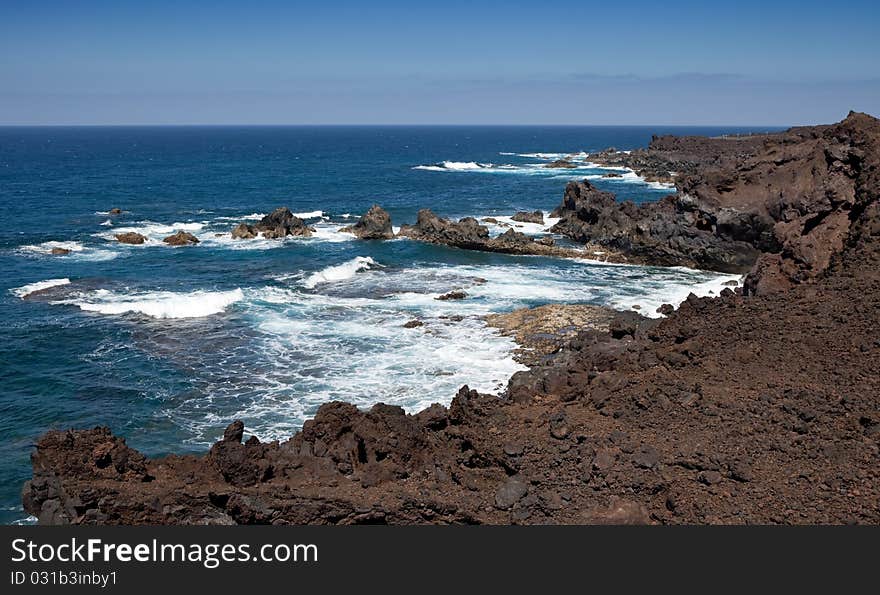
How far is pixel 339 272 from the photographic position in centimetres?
4834

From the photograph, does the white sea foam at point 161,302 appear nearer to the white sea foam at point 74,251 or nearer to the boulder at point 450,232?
the white sea foam at point 74,251

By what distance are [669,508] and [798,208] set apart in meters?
28.2

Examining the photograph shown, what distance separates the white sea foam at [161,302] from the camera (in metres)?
38.2

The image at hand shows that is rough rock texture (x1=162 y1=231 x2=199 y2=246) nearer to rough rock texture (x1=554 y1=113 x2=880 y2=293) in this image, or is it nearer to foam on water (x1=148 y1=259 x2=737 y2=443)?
foam on water (x1=148 y1=259 x2=737 y2=443)

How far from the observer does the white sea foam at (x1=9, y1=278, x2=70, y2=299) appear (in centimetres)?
4208

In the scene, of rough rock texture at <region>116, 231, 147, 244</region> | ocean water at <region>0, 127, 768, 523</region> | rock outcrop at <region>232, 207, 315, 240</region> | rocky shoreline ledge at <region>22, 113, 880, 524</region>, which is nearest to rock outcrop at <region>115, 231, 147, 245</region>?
rough rock texture at <region>116, 231, 147, 244</region>

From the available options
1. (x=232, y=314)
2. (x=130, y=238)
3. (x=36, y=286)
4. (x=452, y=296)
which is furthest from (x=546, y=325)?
(x=130, y=238)

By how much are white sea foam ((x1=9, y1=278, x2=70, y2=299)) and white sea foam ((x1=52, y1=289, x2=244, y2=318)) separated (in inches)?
128

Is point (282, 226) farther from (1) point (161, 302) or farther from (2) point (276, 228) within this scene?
(1) point (161, 302)

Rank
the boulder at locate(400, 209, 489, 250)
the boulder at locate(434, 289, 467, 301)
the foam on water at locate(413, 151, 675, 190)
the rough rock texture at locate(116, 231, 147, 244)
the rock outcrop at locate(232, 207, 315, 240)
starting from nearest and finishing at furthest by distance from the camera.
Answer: the boulder at locate(434, 289, 467, 301) < the boulder at locate(400, 209, 489, 250) < the rough rock texture at locate(116, 231, 147, 244) < the rock outcrop at locate(232, 207, 315, 240) < the foam on water at locate(413, 151, 675, 190)

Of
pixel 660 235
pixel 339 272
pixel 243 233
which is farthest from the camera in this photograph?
pixel 243 233

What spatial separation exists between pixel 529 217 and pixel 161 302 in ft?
126

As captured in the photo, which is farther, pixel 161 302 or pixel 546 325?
pixel 161 302

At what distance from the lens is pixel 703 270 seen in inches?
1938
